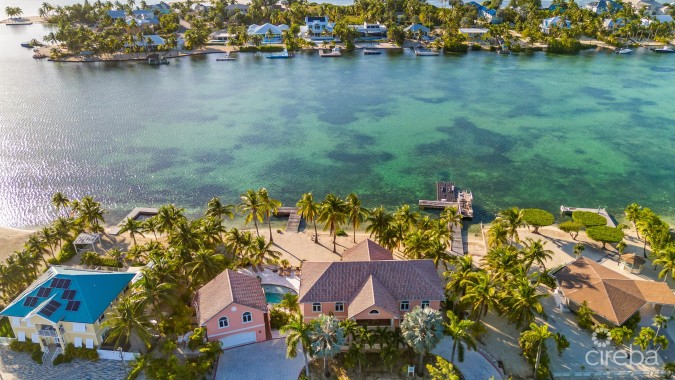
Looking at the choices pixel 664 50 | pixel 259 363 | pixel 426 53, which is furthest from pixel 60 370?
pixel 664 50

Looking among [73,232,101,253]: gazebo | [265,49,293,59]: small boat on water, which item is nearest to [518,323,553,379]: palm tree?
[73,232,101,253]: gazebo

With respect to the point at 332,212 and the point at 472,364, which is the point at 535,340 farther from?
the point at 332,212

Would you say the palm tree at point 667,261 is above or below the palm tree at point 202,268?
below

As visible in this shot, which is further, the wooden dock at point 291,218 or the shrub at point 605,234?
the wooden dock at point 291,218

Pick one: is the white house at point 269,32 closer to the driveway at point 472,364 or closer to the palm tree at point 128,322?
the palm tree at point 128,322

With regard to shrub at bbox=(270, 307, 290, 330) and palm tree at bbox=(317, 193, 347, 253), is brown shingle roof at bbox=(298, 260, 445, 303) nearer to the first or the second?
shrub at bbox=(270, 307, 290, 330)

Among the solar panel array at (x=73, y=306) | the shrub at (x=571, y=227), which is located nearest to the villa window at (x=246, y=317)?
the solar panel array at (x=73, y=306)
